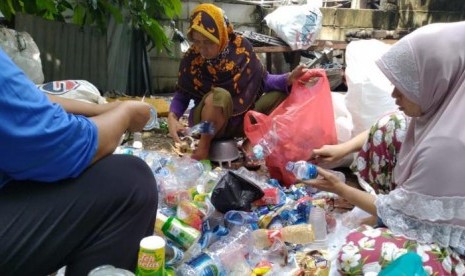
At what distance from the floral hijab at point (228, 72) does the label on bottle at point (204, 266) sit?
4.84ft

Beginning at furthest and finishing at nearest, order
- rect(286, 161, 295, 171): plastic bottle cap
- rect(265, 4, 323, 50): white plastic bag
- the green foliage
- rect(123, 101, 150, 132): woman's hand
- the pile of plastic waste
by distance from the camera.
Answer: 1. rect(265, 4, 323, 50): white plastic bag
2. the green foliage
3. rect(286, 161, 295, 171): plastic bottle cap
4. the pile of plastic waste
5. rect(123, 101, 150, 132): woman's hand

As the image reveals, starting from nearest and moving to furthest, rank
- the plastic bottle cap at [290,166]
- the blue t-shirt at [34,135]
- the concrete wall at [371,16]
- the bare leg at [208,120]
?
1. the blue t-shirt at [34,135]
2. the plastic bottle cap at [290,166]
3. the bare leg at [208,120]
4. the concrete wall at [371,16]

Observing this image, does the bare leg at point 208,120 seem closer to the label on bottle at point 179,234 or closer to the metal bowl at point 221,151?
the metal bowl at point 221,151

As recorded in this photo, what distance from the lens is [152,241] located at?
4.10ft

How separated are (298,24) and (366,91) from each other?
221 cm

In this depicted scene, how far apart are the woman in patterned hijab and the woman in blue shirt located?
4.89ft

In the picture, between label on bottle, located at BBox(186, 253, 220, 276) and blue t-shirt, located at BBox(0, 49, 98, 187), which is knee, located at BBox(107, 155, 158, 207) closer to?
blue t-shirt, located at BBox(0, 49, 98, 187)

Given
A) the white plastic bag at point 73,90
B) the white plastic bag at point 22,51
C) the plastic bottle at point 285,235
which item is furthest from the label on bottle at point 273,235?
the white plastic bag at point 22,51

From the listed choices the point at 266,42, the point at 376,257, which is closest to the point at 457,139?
the point at 376,257

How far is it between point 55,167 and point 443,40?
1.34 metres

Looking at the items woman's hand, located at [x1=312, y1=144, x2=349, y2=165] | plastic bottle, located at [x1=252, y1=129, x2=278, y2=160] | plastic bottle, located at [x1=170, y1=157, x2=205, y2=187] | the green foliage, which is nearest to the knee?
plastic bottle, located at [x1=170, y1=157, x2=205, y2=187]

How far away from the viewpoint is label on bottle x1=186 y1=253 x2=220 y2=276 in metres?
1.64

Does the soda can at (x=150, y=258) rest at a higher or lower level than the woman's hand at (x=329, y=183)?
higher

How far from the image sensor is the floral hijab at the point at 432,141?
4.90ft
